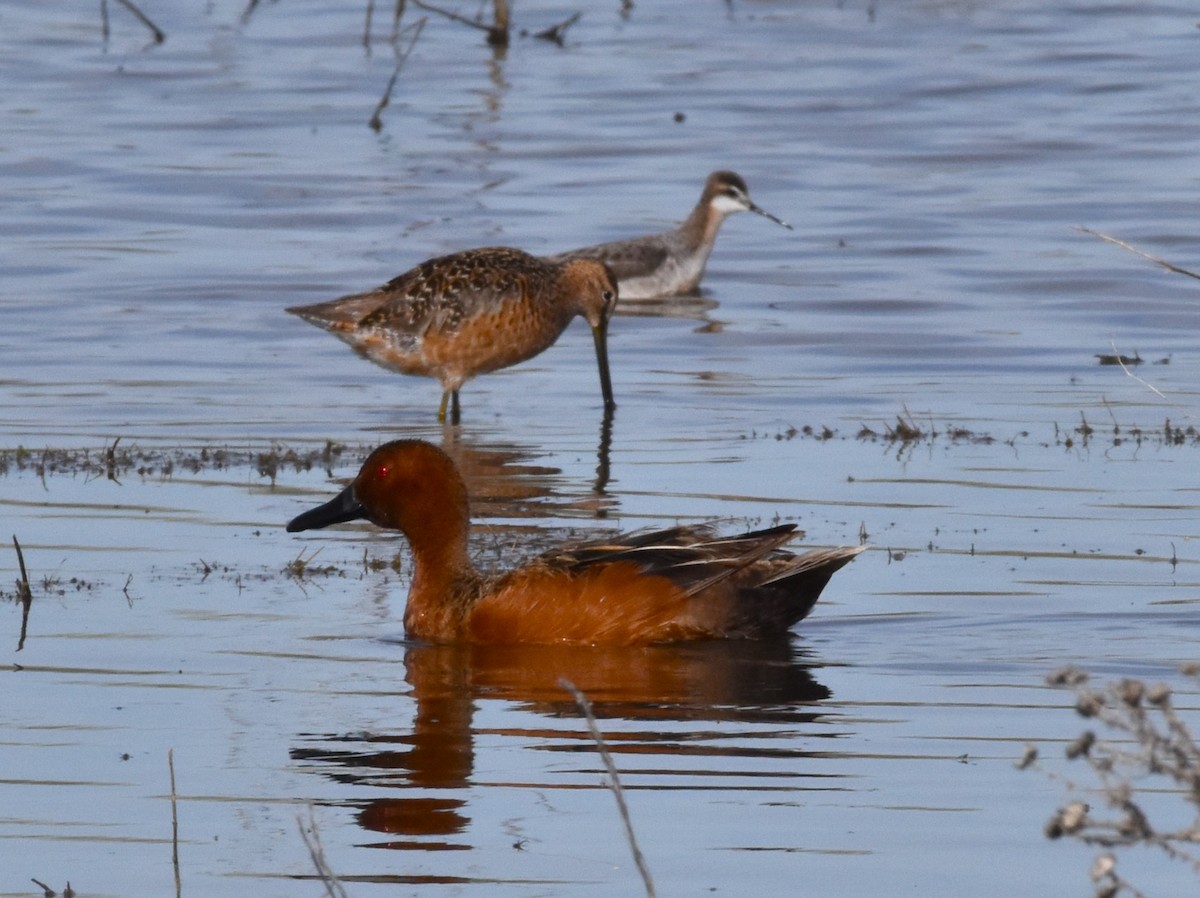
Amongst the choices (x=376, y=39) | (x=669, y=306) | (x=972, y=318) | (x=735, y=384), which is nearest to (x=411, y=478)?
(x=735, y=384)

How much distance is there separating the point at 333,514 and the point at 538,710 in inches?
74.7

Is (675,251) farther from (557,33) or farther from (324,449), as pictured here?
(557,33)

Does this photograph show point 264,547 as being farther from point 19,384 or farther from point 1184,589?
point 19,384

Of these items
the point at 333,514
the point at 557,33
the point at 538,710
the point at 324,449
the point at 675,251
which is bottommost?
the point at 675,251

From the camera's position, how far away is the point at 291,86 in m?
29.6

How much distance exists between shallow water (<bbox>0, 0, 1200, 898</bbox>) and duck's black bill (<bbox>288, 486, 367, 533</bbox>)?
9.9 inches

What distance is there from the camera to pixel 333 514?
30.1ft

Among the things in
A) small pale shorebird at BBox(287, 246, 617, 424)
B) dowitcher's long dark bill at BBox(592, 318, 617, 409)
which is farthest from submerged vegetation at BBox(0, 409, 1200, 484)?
small pale shorebird at BBox(287, 246, 617, 424)

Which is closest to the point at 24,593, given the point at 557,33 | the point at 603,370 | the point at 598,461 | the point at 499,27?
the point at 598,461

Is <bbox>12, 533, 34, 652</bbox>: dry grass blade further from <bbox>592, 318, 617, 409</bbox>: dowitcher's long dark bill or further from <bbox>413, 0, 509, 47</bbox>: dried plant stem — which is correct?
<bbox>413, 0, 509, 47</bbox>: dried plant stem

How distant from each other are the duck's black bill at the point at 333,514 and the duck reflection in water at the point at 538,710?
82 centimetres

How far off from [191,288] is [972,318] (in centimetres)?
592

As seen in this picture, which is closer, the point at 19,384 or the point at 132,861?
the point at 132,861

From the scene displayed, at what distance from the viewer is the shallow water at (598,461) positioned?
249 inches
